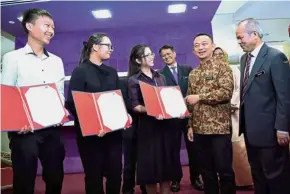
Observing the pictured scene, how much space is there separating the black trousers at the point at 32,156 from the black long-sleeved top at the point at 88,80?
9.4 inches

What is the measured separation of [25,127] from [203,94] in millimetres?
1301

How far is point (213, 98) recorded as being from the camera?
214 centimetres

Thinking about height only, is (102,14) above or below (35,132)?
above

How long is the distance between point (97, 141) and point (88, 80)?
0.43 m

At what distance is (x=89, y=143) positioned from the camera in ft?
6.31

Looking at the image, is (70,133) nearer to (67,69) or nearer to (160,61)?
(67,69)

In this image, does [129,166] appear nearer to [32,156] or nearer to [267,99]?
[32,156]

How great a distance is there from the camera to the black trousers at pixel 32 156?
1.75 metres

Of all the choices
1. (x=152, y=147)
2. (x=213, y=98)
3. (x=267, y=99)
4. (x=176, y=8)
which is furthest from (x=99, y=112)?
(x=176, y=8)

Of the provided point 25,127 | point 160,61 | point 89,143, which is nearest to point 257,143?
point 89,143

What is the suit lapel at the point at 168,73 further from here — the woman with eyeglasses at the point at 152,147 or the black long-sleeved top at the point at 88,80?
the black long-sleeved top at the point at 88,80

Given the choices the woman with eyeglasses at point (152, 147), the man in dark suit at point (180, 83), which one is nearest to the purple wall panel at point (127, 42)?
the man in dark suit at point (180, 83)

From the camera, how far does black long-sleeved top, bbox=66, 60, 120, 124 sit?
6.39ft

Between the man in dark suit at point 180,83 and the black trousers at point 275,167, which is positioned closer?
the black trousers at point 275,167
